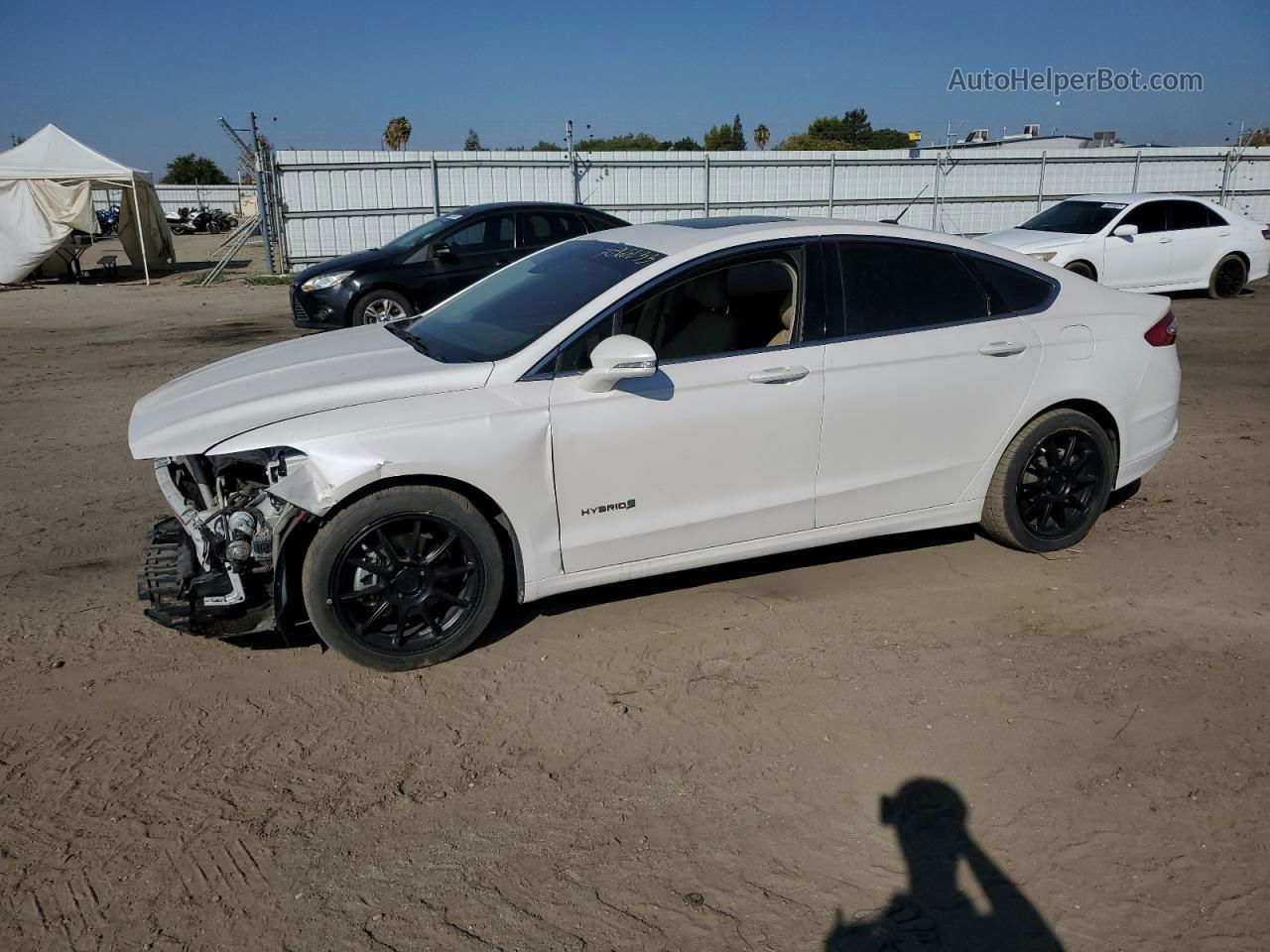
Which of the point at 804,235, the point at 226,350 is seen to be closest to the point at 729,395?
the point at 804,235

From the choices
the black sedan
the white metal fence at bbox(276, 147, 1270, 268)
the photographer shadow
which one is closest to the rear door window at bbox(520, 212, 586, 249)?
the black sedan

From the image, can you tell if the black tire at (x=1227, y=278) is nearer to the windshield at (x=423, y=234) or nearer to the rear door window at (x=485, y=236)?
the rear door window at (x=485, y=236)

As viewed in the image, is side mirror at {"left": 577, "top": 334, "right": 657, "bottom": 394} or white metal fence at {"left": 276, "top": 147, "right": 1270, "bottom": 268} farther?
white metal fence at {"left": 276, "top": 147, "right": 1270, "bottom": 268}

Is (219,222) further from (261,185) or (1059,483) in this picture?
(1059,483)

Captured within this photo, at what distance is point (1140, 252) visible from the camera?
555 inches

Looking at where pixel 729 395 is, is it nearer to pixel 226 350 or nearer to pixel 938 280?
pixel 938 280

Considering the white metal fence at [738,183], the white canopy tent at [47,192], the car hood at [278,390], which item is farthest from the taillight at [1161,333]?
the white canopy tent at [47,192]

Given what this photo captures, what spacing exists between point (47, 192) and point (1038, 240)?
19.8 metres

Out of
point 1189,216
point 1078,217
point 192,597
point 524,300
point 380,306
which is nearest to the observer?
point 192,597

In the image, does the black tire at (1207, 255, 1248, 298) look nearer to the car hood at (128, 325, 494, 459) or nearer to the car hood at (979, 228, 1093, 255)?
the car hood at (979, 228, 1093, 255)

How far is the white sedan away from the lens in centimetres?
380

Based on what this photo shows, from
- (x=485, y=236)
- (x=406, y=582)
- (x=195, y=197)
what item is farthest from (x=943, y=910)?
(x=195, y=197)

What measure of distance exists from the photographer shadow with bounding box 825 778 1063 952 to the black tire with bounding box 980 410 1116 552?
2.18 meters

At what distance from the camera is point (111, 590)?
4.80 meters
